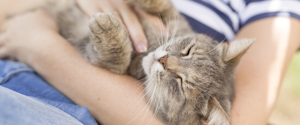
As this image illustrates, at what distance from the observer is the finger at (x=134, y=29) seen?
1.06 metres

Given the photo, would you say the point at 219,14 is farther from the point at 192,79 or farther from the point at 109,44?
the point at 109,44

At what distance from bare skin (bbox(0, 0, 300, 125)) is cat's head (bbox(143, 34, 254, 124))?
0.12 metres

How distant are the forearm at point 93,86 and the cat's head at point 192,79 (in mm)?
111

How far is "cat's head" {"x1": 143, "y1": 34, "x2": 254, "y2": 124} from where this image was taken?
2.84ft

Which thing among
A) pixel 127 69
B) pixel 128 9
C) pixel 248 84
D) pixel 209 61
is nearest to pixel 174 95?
pixel 209 61

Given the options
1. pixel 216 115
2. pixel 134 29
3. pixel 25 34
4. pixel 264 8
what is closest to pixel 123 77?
pixel 134 29

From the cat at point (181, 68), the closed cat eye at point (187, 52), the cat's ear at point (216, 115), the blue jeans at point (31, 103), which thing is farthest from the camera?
the closed cat eye at point (187, 52)

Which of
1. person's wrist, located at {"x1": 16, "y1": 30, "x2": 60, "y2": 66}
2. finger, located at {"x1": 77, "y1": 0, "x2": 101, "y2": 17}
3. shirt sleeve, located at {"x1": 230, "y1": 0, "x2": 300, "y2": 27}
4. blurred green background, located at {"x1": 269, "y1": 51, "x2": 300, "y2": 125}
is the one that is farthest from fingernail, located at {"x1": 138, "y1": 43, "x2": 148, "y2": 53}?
blurred green background, located at {"x1": 269, "y1": 51, "x2": 300, "y2": 125}

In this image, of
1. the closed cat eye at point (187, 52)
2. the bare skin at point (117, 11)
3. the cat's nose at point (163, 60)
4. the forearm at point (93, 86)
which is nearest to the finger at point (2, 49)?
the bare skin at point (117, 11)

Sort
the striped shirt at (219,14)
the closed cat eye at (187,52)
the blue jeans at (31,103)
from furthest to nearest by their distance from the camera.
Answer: the striped shirt at (219,14) < the closed cat eye at (187,52) < the blue jeans at (31,103)

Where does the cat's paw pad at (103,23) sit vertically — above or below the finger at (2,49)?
above

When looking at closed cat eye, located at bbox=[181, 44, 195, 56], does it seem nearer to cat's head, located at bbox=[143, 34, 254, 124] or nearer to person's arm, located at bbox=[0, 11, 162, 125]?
cat's head, located at bbox=[143, 34, 254, 124]

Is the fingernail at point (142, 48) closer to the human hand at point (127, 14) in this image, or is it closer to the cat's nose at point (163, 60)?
the human hand at point (127, 14)

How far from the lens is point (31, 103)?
629 mm
